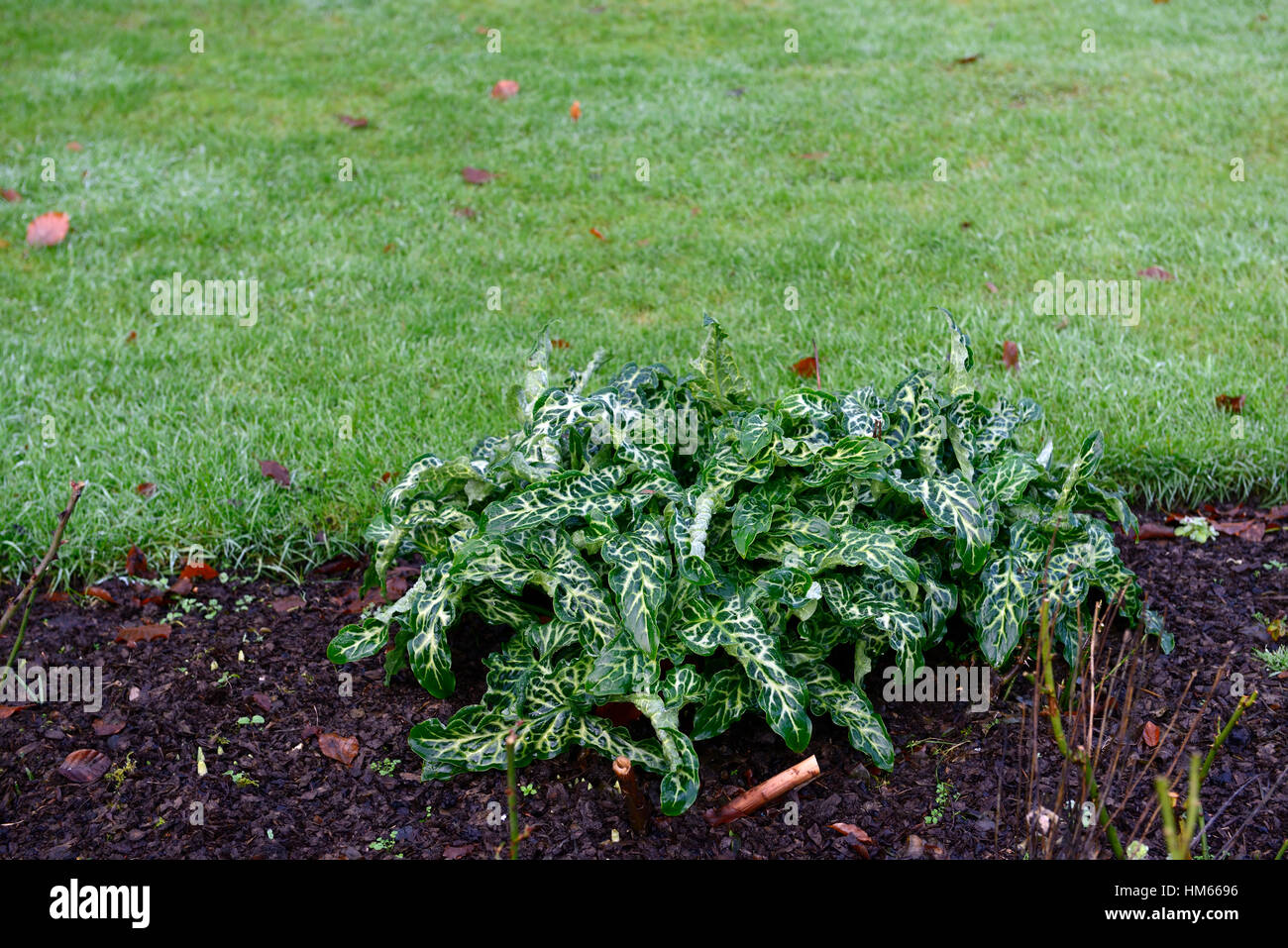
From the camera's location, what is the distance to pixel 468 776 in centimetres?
248

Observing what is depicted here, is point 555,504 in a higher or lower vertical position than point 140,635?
higher

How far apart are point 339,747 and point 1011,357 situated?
3097 millimetres

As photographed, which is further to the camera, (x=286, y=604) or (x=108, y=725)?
(x=286, y=604)

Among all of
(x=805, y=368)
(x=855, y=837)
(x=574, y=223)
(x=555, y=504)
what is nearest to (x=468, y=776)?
(x=555, y=504)

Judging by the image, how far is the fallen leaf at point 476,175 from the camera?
253 inches

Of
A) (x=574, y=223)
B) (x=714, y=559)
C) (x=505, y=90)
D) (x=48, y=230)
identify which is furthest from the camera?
(x=505, y=90)

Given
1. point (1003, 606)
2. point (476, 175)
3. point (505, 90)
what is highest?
point (505, 90)

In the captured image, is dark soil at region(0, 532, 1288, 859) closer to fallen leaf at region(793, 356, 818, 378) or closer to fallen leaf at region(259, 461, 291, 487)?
fallen leaf at region(259, 461, 291, 487)

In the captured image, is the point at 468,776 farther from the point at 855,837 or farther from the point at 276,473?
the point at 276,473

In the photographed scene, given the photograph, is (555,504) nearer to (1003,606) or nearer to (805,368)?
(1003,606)

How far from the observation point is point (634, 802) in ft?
7.32

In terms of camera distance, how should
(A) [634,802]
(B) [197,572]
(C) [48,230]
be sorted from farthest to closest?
(C) [48,230]
(B) [197,572]
(A) [634,802]

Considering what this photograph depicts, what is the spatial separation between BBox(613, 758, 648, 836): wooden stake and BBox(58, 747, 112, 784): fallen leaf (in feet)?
4.13

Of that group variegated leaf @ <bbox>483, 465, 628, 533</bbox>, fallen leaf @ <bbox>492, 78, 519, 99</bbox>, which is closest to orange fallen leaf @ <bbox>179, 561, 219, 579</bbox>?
variegated leaf @ <bbox>483, 465, 628, 533</bbox>
